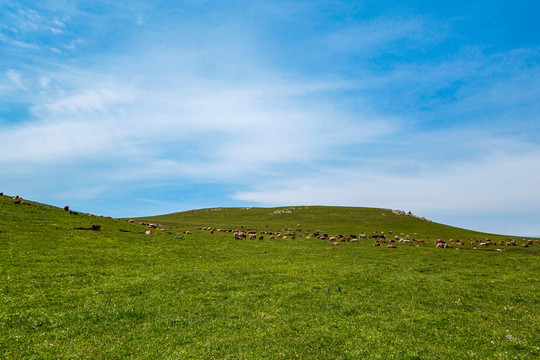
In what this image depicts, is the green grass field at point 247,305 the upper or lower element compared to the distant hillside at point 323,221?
lower

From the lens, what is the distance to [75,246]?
31047mm

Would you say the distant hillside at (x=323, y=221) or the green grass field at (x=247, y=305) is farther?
the distant hillside at (x=323, y=221)

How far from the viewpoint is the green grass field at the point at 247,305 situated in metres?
12.9

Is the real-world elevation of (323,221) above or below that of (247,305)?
above

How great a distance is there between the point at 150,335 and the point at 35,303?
7.85 m

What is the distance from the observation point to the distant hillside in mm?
88906

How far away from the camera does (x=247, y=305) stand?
59.7ft

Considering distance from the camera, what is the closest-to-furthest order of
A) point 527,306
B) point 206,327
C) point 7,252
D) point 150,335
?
1. point 150,335
2. point 206,327
3. point 527,306
4. point 7,252

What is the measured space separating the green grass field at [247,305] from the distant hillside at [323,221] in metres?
54.7

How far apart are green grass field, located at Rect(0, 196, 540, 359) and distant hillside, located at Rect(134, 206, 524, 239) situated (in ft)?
180

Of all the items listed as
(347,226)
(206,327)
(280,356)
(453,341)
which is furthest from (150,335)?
(347,226)

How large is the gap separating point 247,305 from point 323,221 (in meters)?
94.1

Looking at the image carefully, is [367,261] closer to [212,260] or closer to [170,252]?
[212,260]

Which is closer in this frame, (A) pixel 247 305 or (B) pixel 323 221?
(A) pixel 247 305
